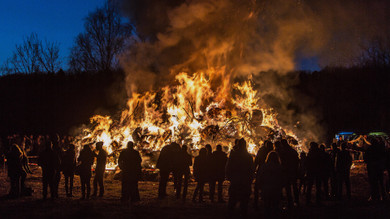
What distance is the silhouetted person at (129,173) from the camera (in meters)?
8.74

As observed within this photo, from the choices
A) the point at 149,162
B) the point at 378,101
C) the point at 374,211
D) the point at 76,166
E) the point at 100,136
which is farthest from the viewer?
the point at 378,101

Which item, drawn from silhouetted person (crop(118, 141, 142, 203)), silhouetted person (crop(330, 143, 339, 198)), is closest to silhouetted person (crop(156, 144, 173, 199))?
silhouetted person (crop(118, 141, 142, 203))

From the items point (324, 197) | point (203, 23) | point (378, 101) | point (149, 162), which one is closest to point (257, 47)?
point (203, 23)

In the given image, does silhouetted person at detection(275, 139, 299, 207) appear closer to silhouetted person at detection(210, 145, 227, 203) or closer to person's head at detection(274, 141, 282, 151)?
person's head at detection(274, 141, 282, 151)

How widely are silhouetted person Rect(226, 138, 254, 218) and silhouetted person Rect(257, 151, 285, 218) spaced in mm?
325

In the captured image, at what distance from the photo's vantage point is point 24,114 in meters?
30.9

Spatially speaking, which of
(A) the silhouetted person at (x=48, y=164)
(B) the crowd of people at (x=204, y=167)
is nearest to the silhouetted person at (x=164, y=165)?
(B) the crowd of people at (x=204, y=167)

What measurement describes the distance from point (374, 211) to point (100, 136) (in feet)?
37.9

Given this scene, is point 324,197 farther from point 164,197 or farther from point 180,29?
point 180,29

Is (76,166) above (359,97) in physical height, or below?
below

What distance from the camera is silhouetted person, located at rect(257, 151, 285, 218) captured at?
5.88 metres

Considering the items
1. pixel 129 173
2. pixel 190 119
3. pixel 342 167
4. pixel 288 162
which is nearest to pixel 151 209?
pixel 129 173

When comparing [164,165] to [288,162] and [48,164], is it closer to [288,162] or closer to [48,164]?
[48,164]

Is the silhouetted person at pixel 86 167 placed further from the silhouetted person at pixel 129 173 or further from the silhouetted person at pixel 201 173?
the silhouetted person at pixel 201 173
